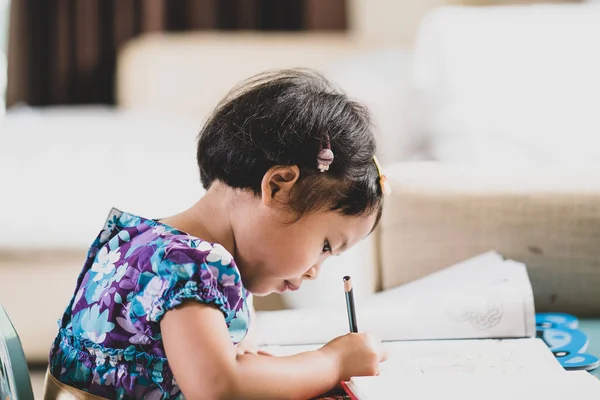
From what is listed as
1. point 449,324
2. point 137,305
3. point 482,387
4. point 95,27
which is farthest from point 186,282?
point 95,27

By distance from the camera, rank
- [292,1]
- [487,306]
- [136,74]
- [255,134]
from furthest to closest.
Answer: [292,1] → [136,74] → [487,306] → [255,134]

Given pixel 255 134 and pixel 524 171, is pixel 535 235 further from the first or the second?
pixel 255 134

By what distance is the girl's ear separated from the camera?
0.82 m

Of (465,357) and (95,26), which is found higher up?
(95,26)

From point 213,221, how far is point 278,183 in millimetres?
95

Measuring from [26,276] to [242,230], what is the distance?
2.13 feet

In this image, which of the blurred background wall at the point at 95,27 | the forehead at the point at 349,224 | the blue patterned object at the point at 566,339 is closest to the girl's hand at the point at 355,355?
the forehead at the point at 349,224

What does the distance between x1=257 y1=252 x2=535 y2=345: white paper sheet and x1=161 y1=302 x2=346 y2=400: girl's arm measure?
222 millimetres

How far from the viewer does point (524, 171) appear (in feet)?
3.82

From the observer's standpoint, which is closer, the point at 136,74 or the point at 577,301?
the point at 577,301

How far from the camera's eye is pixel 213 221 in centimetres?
87

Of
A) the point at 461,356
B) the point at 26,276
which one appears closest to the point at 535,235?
the point at 461,356

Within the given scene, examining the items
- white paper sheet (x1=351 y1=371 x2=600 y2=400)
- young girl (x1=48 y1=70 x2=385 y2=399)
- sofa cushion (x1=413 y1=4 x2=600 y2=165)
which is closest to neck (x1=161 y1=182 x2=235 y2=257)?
young girl (x1=48 y1=70 x2=385 y2=399)

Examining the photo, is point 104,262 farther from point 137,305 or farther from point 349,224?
point 349,224
